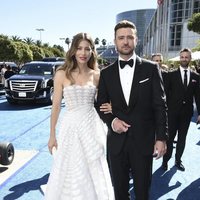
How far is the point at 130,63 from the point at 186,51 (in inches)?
91.3

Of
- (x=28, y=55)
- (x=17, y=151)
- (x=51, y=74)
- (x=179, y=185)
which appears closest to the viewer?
(x=179, y=185)

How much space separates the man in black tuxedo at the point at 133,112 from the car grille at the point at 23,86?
9.60 m

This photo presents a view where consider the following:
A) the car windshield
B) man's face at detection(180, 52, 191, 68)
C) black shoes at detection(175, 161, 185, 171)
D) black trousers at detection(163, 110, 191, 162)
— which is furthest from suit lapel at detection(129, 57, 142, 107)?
the car windshield

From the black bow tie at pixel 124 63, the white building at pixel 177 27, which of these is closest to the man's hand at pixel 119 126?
the black bow tie at pixel 124 63

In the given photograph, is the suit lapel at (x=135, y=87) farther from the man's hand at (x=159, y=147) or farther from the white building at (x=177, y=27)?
the white building at (x=177, y=27)

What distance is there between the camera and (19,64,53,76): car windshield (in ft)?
44.3

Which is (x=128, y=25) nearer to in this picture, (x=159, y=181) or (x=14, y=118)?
(x=159, y=181)

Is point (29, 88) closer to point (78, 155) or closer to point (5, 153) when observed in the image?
point (5, 153)

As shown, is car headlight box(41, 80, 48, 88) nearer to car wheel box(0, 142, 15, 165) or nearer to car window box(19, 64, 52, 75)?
car window box(19, 64, 52, 75)

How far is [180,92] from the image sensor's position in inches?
202

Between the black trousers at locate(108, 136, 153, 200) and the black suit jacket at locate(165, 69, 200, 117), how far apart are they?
2250 millimetres

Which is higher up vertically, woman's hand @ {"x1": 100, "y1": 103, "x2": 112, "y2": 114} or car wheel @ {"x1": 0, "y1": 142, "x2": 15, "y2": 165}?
woman's hand @ {"x1": 100, "y1": 103, "x2": 112, "y2": 114}

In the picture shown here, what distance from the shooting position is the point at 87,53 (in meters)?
3.35

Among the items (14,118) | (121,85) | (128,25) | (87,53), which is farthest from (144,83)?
(14,118)
